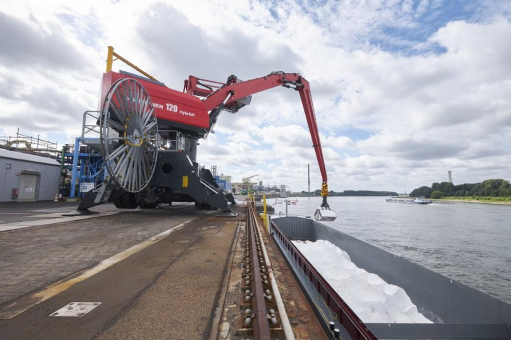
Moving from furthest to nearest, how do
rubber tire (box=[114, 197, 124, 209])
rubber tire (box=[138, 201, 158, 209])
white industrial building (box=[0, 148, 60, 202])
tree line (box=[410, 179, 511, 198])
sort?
tree line (box=[410, 179, 511, 198]), white industrial building (box=[0, 148, 60, 202]), rubber tire (box=[138, 201, 158, 209]), rubber tire (box=[114, 197, 124, 209])

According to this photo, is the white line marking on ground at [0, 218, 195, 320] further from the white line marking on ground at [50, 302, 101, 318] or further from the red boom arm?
the red boom arm

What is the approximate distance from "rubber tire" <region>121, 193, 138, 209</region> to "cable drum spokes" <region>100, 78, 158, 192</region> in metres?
2.97

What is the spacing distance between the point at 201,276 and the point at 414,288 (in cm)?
789

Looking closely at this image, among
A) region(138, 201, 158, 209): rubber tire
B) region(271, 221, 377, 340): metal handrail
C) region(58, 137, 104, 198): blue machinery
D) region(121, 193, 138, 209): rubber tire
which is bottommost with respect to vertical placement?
region(271, 221, 377, 340): metal handrail

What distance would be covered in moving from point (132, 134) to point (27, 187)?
19493 millimetres

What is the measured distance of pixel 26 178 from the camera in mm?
23031

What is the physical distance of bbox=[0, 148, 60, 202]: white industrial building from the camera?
819 inches

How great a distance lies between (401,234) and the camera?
23.2m

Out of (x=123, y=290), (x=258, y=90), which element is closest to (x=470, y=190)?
(x=258, y=90)

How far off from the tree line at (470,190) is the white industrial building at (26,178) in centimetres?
14385

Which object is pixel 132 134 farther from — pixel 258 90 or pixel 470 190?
pixel 470 190

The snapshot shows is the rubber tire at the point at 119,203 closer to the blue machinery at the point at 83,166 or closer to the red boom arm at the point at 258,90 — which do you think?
the red boom arm at the point at 258,90

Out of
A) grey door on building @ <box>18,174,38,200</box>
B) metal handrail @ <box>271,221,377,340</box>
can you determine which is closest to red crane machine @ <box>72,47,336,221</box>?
metal handrail @ <box>271,221,377,340</box>

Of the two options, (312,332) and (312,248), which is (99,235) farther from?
(312,248)
